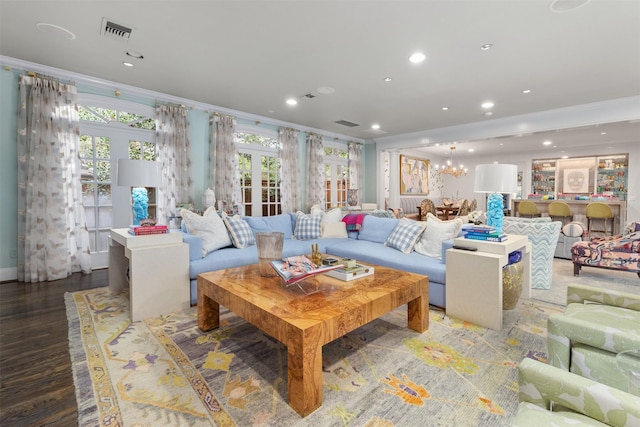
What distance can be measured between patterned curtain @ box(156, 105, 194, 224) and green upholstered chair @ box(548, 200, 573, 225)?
25.5 feet

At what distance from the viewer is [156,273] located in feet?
8.55

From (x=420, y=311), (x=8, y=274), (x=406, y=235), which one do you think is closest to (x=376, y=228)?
(x=406, y=235)

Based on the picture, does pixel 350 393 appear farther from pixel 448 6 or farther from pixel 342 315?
pixel 448 6

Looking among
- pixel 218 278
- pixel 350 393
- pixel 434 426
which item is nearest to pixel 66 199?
pixel 218 278

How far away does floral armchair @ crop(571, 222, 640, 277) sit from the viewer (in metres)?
3.56

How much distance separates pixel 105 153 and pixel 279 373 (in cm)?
419

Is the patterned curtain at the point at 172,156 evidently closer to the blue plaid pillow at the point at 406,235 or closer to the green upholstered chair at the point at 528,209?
the blue plaid pillow at the point at 406,235

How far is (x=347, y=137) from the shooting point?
775cm

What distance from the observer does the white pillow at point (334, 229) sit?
4.26 metres

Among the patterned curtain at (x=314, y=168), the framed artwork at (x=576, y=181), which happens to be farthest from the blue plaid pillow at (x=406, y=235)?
the framed artwork at (x=576, y=181)

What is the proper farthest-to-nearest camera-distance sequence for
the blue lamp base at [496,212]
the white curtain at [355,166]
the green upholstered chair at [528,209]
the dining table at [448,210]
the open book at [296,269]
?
the dining table at [448,210]
the white curtain at [355,166]
the green upholstered chair at [528,209]
the blue lamp base at [496,212]
the open book at [296,269]

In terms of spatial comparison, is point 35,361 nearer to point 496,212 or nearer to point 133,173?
point 133,173

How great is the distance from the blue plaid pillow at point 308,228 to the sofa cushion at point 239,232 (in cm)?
75

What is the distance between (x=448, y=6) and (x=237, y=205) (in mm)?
4164
